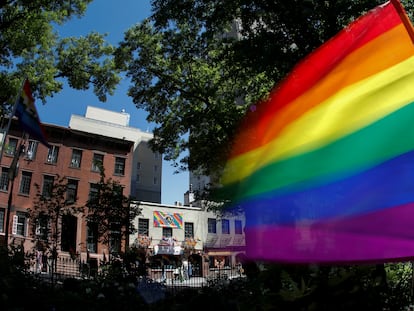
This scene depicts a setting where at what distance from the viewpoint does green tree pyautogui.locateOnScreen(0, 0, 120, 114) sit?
18.1m

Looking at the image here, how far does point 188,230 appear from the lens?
54531 mm

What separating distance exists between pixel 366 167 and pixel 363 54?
0.88 m

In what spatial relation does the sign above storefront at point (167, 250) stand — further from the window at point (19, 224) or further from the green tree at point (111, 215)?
the green tree at point (111, 215)

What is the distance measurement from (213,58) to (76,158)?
111 feet

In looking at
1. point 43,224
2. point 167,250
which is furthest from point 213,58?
point 167,250

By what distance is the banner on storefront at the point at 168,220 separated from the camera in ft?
→ 168

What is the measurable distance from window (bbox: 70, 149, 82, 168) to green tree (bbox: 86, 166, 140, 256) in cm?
3268

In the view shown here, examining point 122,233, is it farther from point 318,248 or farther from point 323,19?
point 318,248

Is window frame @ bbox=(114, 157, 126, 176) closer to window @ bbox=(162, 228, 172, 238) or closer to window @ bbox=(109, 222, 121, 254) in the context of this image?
window @ bbox=(162, 228, 172, 238)

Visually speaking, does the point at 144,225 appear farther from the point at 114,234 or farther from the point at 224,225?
the point at 224,225

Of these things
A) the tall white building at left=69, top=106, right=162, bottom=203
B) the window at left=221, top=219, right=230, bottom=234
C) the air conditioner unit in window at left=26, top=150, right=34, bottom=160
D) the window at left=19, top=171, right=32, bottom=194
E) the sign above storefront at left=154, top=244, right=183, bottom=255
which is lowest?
the window at left=221, top=219, right=230, bottom=234

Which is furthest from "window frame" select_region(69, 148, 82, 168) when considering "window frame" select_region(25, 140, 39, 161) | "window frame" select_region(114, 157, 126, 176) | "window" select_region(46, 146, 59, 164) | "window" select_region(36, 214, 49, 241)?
"window" select_region(36, 214, 49, 241)

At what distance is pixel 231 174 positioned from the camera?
Answer: 358 cm

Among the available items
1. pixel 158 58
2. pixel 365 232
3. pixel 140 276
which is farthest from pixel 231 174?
pixel 158 58
